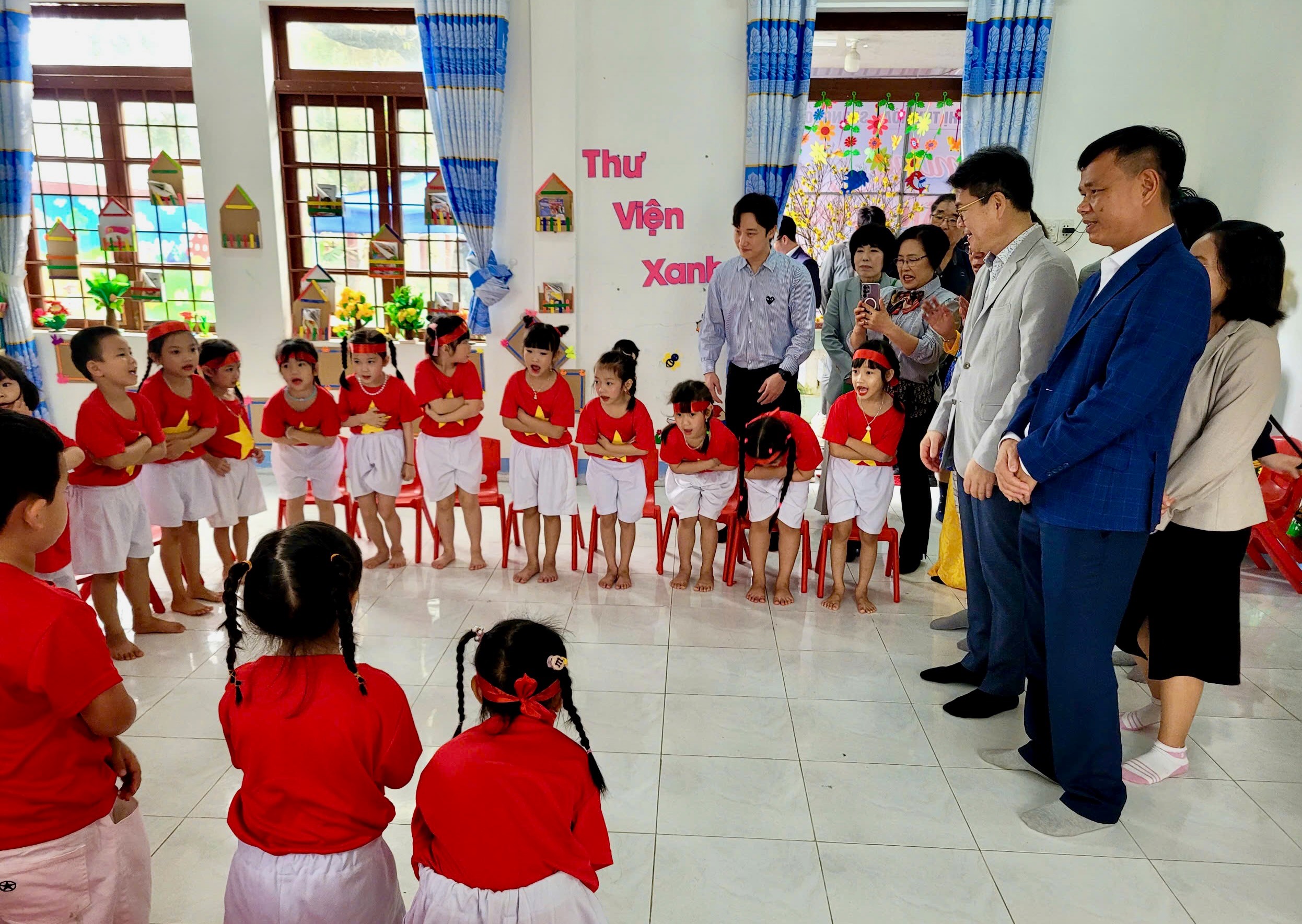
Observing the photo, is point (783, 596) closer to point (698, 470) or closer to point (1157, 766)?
point (698, 470)

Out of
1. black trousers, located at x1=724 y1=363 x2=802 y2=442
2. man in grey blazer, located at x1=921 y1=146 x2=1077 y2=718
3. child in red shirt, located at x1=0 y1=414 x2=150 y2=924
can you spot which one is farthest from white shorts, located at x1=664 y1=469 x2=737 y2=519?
→ child in red shirt, located at x1=0 y1=414 x2=150 y2=924

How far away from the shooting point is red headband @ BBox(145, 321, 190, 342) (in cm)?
322

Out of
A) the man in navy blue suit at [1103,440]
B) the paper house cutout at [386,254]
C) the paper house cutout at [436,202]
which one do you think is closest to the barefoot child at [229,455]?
the paper house cutout at [386,254]

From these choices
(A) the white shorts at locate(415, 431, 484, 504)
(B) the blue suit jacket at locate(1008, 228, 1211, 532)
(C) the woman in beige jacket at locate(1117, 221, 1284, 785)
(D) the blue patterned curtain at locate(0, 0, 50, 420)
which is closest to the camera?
(B) the blue suit jacket at locate(1008, 228, 1211, 532)

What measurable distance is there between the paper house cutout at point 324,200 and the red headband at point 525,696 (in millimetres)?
5222

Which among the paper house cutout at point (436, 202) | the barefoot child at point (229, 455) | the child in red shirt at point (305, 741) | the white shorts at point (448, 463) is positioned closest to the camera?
the child in red shirt at point (305, 741)

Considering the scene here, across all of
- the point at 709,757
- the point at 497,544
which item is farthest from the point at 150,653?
the point at 709,757

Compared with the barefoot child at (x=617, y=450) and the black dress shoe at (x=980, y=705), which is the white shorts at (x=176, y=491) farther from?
the black dress shoe at (x=980, y=705)

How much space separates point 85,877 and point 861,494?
2.95 m

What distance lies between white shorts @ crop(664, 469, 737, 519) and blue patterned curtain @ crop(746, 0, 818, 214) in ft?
7.66

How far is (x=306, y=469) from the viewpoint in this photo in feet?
12.9

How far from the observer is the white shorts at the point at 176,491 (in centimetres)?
329

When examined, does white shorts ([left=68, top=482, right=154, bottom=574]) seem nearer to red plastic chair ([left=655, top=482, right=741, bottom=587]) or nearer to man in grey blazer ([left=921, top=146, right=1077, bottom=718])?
red plastic chair ([left=655, top=482, right=741, bottom=587])

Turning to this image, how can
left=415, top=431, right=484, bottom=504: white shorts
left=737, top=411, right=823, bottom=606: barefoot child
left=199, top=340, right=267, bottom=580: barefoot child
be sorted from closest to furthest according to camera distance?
left=199, top=340, right=267, bottom=580: barefoot child
left=737, top=411, right=823, bottom=606: barefoot child
left=415, top=431, right=484, bottom=504: white shorts
